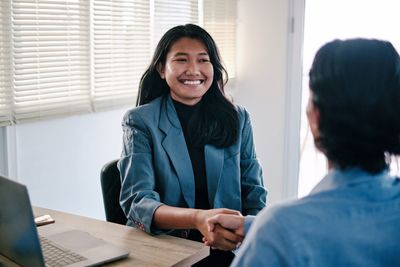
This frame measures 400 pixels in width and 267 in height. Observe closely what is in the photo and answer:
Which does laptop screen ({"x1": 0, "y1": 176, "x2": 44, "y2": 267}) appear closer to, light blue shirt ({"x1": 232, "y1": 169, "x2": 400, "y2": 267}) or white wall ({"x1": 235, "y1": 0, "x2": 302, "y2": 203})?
Result: light blue shirt ({"x1": 232, "y1": 169, "x2": 400, "y2": 267})

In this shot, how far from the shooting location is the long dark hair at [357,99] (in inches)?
32.1

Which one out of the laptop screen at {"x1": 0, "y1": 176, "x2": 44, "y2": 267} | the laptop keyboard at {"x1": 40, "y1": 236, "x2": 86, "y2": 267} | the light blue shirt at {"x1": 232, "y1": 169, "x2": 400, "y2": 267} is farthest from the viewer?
the laptop keyboard at {"x1": 40, "y1": 236, "x2": 86, "y2": 267}

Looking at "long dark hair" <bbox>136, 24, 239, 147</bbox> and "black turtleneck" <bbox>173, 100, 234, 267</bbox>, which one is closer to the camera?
"black turtleneck" <bbox>173, 100, 234, 267</bbox>

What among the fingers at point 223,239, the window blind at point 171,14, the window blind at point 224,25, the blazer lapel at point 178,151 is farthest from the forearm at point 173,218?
the window blind at point 224,25

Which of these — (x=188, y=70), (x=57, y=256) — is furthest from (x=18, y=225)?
(x=188, y=70)

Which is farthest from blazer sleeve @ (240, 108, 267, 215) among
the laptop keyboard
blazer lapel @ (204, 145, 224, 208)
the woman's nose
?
the laptop keyboard

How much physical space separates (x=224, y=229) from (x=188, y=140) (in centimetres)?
54

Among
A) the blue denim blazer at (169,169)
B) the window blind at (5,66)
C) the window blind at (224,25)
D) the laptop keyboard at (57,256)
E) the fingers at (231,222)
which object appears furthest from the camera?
the window blind at (224,25)

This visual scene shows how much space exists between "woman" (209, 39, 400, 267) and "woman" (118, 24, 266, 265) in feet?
3.04

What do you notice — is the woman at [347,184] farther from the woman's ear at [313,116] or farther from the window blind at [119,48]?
the window blind at [119,48]

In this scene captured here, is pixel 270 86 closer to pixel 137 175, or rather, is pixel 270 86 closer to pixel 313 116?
pixel 137 175

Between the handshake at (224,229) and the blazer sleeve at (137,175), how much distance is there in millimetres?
174

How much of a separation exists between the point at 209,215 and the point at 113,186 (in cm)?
47

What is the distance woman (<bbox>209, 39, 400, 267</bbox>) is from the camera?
0.80 meters
